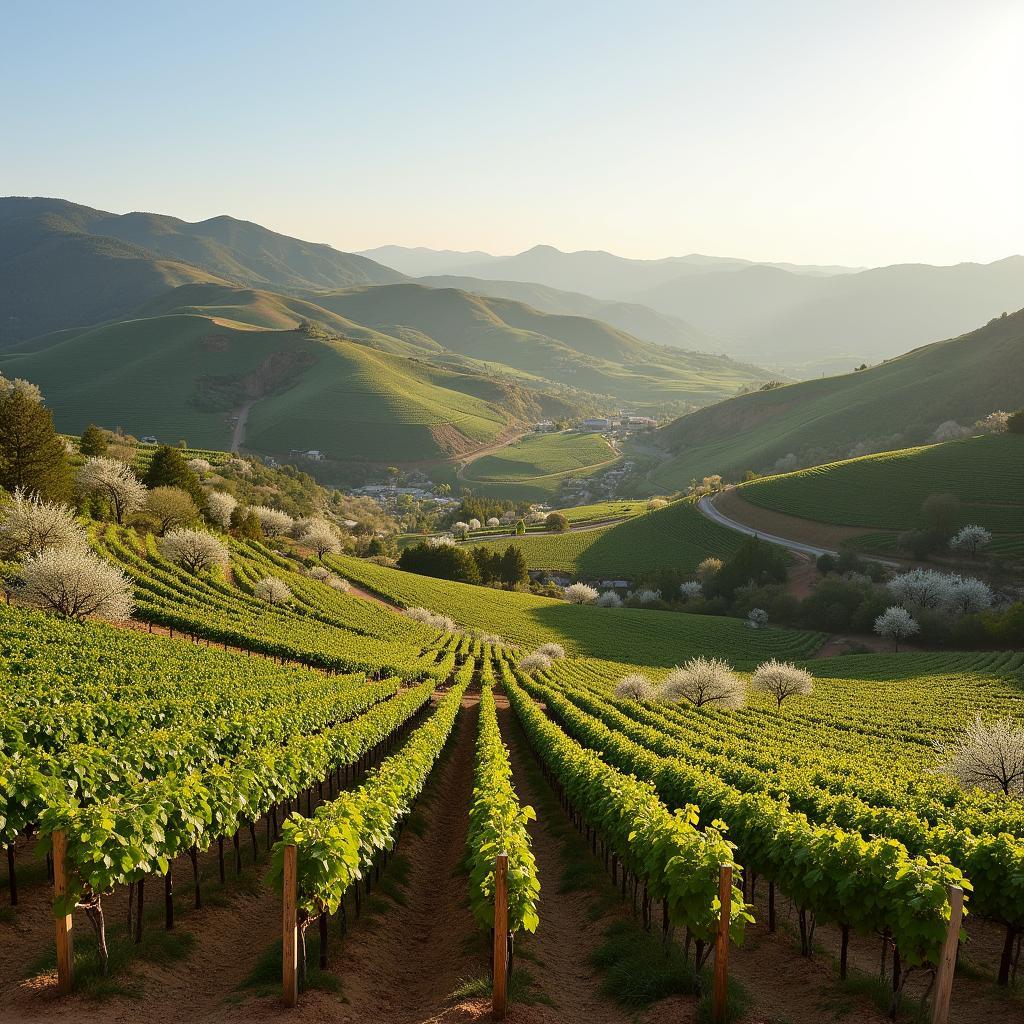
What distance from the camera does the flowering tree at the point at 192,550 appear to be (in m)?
66.4

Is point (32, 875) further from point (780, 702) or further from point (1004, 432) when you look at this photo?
point (1004, 432)

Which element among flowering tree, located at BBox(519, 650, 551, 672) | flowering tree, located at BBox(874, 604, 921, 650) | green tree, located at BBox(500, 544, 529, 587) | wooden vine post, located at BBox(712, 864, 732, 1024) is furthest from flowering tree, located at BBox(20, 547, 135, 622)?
green tree, located at BBox(500, 544, 529, 587)

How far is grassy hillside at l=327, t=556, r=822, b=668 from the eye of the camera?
81250 millimetres

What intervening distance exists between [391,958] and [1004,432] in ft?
478

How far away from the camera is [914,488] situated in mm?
118938

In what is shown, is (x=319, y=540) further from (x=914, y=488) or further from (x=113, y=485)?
(x=914, y=488)

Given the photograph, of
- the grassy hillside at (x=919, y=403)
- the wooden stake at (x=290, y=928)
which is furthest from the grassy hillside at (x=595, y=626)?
the grassy hillside at (x=919, y=403)

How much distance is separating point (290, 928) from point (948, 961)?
27.9 ft

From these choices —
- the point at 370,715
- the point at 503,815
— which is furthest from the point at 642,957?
the point at 370,715

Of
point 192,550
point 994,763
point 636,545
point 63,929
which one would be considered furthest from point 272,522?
point 63,929

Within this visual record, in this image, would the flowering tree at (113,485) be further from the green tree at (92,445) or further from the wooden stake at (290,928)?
the wooden stake at (290,928)

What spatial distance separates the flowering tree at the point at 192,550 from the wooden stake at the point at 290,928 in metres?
62.7

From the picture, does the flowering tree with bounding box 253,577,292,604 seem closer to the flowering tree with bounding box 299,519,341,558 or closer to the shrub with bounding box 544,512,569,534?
the flowering tree with bounding box 299,519,341,558

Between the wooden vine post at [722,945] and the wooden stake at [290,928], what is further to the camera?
the wooden stake at [290,928]
